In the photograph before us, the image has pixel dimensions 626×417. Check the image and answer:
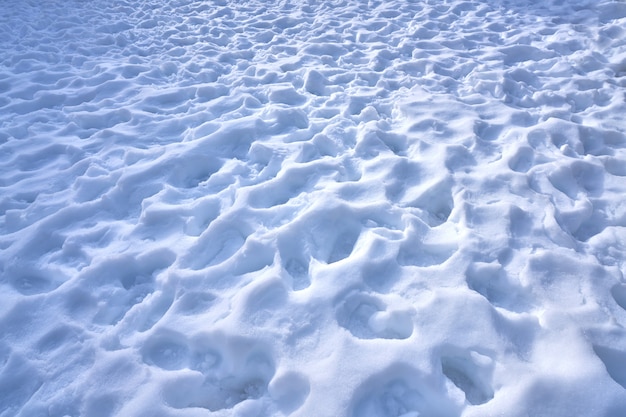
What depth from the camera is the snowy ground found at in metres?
2.09

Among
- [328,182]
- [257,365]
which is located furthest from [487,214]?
[257,365]

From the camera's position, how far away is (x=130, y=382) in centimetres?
214

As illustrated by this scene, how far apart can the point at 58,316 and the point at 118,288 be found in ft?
1.10

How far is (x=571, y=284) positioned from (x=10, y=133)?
476 centimetres

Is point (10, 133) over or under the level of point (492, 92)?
→ over

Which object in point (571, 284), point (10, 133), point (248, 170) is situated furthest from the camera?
point (10, 133)

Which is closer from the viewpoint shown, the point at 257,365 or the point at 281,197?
the point at 257,365

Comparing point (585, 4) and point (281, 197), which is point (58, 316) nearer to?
point (281, 197)

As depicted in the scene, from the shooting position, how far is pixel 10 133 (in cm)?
421

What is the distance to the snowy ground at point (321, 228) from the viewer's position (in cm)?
209

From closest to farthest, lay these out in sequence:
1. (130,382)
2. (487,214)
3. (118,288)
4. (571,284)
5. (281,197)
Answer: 1. (130,382)
2. (571,284)
3. (118,288)
4. (487,214)
5. (281,197)

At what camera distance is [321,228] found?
2.90 meters

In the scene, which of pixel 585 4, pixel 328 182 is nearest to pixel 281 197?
pixel 328 182

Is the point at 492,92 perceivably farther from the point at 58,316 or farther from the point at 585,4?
the point at 58,316
